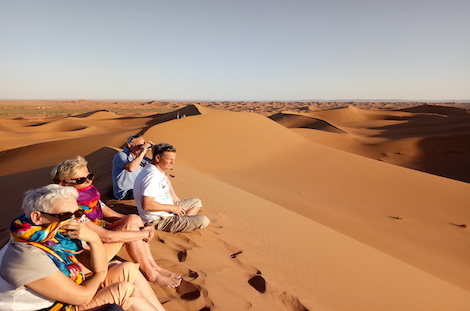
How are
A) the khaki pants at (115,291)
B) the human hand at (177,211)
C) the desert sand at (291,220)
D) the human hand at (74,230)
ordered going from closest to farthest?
the human hand at (74,230) < the khaki pants at (115,291) < the desert sand at (291,220) < the human hand at (177,211)

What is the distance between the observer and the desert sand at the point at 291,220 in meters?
3.44

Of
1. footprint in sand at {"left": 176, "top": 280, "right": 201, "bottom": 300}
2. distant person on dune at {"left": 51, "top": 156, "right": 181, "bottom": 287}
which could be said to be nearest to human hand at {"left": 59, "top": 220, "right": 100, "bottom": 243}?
distant person on dune at {"left": 51, "top": 156, "right": 181, "bottom": 287}

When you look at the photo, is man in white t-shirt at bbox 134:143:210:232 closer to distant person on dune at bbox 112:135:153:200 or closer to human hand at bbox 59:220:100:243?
distant person on dune at bbox 112:135:153:200

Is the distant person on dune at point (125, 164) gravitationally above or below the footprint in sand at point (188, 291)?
above

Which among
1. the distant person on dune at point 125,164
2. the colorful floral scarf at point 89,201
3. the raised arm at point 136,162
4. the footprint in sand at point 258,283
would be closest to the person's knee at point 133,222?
the colorful floral scarf at point 89,201

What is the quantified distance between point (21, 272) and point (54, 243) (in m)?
0.32

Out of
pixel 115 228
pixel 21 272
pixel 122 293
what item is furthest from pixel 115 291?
pixel 115 228

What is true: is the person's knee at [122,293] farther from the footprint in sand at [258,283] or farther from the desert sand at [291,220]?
the footprint in sand at [258,283]

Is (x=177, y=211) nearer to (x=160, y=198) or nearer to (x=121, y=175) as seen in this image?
(x=160, y=198)

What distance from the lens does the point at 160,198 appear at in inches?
153

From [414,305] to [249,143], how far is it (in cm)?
1145

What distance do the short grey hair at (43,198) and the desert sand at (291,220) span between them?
4.57 ft

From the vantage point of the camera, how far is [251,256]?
4.00 m

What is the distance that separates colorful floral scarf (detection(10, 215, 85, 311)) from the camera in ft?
6.05
